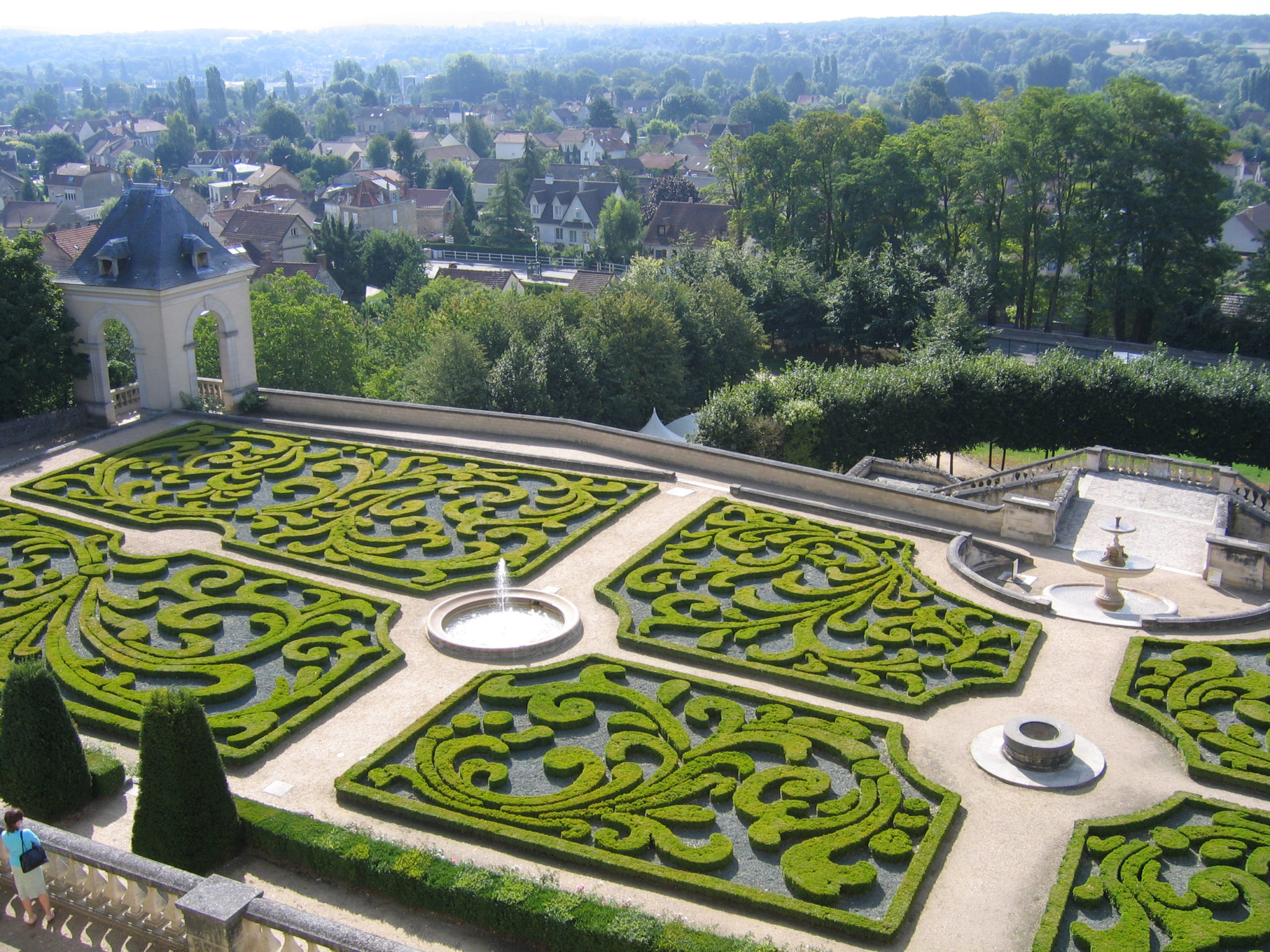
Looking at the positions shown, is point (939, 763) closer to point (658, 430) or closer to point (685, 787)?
point (685, 787)

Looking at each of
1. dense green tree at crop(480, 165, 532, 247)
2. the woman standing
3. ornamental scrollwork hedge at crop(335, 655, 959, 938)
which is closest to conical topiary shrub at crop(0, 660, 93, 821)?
the woman standing

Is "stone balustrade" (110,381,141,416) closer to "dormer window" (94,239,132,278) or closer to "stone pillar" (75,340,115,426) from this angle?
"stone pillar" (75,340,115,426)

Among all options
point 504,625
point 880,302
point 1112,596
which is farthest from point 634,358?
point 1112,596

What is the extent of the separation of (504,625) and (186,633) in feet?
26.3

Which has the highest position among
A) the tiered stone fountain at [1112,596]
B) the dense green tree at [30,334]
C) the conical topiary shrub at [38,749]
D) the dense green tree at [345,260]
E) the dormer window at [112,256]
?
the dormer window at [112,256]

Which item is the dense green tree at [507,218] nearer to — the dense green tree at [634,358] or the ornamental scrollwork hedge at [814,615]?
the dense green tree at [634,358]

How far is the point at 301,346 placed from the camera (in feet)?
214

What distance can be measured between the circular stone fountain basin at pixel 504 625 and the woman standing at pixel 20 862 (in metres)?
12.5

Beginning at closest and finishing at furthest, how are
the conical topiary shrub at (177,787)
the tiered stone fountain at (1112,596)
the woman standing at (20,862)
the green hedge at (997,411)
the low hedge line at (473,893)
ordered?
1. the woman standing at (20,862)
2. the low hedge line at (473,893)
3. the conical topiary shrub at (177,787)
4. the tiered stone fountain at (1112,596)
5. the green hedge at (997,411)

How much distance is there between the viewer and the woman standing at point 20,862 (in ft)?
57.7

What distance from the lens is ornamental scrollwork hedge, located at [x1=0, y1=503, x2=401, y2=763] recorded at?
86.5ft

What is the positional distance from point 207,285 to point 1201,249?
2681 inches

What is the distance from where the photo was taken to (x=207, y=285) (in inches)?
1793

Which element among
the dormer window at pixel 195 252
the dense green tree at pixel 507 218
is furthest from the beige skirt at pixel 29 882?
the dense green tree at pixel 507 218
